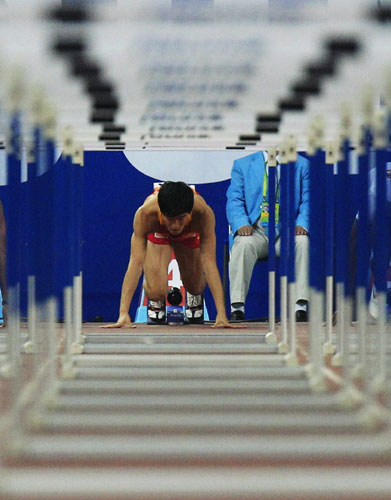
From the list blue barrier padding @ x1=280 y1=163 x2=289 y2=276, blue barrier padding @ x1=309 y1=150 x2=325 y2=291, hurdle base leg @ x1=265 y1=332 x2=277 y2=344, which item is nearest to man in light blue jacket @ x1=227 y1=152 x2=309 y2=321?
hurdle base leg @ x1=265 y1=332 x2=277 y2=344

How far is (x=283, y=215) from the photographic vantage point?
14.7ft

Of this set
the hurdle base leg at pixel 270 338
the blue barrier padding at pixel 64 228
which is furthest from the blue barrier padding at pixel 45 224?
the hurdle base leg at pixel 270 338

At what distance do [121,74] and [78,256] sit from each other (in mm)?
1675

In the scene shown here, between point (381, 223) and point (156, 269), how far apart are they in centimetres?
397

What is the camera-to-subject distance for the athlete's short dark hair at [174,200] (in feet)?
18.5

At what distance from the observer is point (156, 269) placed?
6.70 m

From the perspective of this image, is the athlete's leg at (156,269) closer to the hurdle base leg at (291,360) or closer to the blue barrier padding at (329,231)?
the blue barrier padding at (329,231)

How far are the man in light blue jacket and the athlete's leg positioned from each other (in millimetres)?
503

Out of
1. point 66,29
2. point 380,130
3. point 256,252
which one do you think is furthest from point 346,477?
point 256,252

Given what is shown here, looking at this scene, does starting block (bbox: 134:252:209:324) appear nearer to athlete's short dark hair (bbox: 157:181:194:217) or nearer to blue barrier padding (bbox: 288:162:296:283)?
athlete's short dark hair (bbox: 157:181:194:217)

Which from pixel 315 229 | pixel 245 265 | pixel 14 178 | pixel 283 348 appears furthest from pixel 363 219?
pixel 245 265

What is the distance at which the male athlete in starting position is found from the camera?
5.72 m

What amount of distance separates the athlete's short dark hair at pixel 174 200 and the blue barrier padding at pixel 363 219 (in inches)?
98.0

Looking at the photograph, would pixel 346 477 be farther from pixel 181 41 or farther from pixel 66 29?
pixel 66 29
